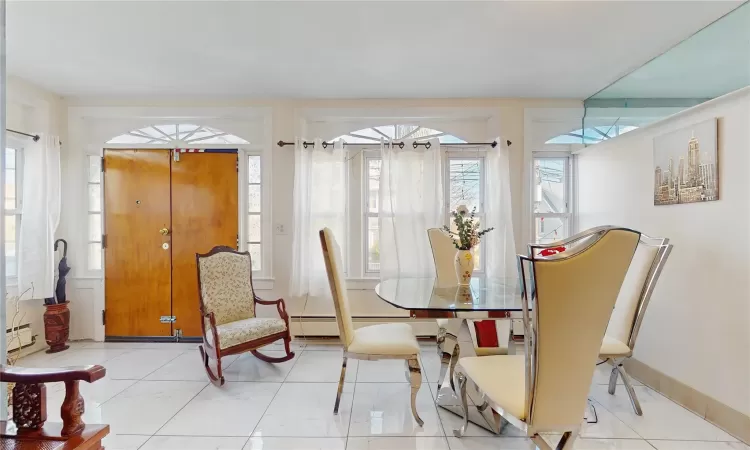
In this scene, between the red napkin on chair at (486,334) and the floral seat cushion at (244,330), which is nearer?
the red napkin on chair at (486,334)

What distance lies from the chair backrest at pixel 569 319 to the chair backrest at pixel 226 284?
2548mm

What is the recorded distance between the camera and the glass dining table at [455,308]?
190cm

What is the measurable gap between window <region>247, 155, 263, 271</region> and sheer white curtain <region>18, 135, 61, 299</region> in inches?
69.5

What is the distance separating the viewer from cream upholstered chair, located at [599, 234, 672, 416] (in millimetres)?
2221

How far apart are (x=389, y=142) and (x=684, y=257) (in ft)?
8.36

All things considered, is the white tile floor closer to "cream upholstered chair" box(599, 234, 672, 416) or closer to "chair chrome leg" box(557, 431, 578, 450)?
"cream upholstered chair" box(599, 234, 672, 416)

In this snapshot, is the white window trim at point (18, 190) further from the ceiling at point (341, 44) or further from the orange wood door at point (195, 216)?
the orange wood door at point (195, 216)

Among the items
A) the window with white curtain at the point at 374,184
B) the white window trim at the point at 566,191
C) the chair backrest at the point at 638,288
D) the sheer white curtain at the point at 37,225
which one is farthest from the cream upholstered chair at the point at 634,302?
the sheer white curtain at the point at 37,225

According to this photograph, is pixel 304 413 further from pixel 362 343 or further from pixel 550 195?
pixel 550 195

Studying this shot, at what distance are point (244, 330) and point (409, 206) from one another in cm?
191

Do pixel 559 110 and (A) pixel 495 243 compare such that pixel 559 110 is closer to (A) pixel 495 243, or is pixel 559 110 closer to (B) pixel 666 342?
(A) pixel 495 243

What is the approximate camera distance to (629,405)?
8.07 feet

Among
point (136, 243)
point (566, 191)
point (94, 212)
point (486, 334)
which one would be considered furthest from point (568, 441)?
point (94, 212)

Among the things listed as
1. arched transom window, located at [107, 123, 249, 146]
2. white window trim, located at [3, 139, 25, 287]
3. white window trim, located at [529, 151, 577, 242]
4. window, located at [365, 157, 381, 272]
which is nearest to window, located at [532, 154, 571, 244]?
white window trim, located at [529, 151, 577, 242]
